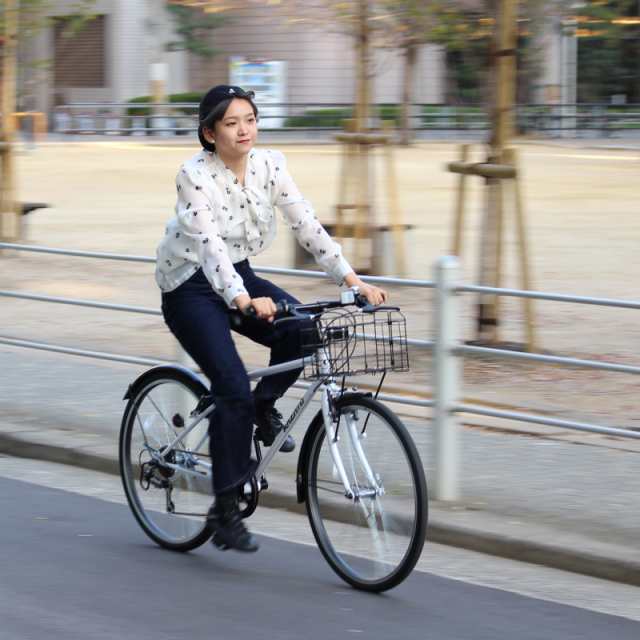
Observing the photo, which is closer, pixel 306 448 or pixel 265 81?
pixel 306 448

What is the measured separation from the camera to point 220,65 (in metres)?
61.6

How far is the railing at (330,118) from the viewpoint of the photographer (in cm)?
4909

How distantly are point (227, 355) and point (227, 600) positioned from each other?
883 millimetres

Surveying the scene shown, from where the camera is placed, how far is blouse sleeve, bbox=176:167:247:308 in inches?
192

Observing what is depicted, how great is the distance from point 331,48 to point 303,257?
149 ft

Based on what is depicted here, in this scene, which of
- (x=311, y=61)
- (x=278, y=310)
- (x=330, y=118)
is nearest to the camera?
(x=278, y=310)

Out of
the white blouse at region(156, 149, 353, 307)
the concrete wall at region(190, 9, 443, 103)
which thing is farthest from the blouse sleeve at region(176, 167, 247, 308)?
the concrete wall at region(190, 9, 443, 103)

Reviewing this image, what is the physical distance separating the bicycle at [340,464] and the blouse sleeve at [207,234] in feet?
0.71

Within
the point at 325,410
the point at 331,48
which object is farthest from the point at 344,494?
the point at 331,48

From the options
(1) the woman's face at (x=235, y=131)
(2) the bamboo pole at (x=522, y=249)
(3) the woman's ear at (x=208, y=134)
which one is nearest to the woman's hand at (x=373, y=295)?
(1) the woman's face at (x=235, y=131)

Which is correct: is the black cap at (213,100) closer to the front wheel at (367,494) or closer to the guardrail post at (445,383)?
the front wheel at (367,494)

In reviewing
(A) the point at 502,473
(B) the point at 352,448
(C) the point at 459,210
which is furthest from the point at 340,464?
(C) the point at 459,210

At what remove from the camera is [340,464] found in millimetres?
4906

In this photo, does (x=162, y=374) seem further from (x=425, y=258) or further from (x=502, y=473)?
(x=425, y=258)
